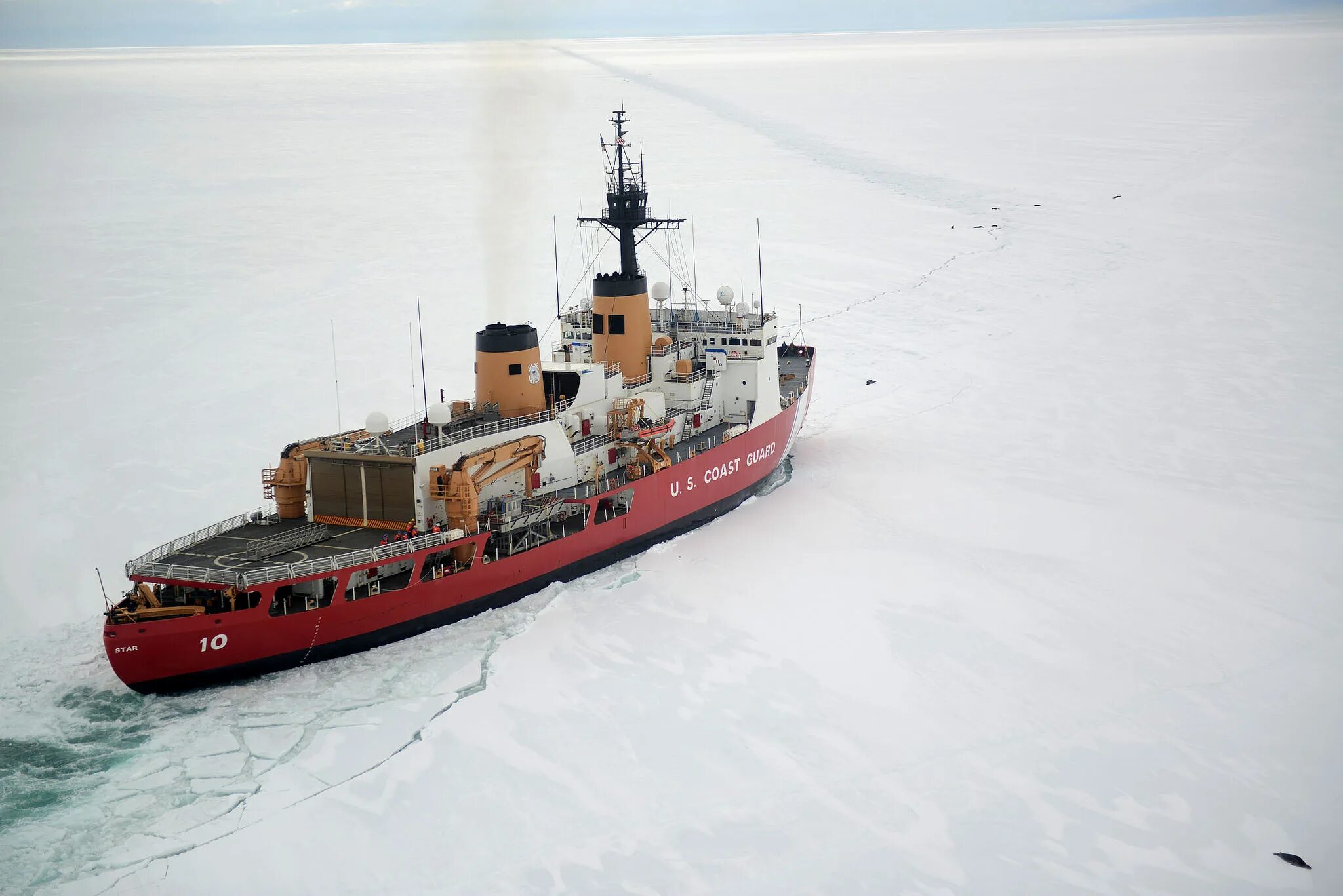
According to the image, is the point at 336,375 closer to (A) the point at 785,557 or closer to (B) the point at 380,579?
(B) the point at 380,579

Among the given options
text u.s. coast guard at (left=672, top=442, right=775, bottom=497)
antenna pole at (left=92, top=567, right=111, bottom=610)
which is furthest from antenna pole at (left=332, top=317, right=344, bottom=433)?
text u.s. coast guard at (left=672, top=442, right=775, bottom=497)

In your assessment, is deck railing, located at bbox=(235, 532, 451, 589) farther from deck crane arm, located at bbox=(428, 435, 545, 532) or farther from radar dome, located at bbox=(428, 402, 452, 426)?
radar dome, located at bbox=(428, 402, 452, 426)

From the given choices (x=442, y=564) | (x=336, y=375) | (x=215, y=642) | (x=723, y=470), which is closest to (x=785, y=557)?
(x=723, y=470)

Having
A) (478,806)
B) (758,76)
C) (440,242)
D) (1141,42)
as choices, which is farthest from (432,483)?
(1141,42)

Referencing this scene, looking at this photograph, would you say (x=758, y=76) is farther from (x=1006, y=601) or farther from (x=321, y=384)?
(x=1006, y=601)

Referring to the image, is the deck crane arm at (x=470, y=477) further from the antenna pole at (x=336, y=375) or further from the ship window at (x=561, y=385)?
the antenna pole at (x=336, y=375)
